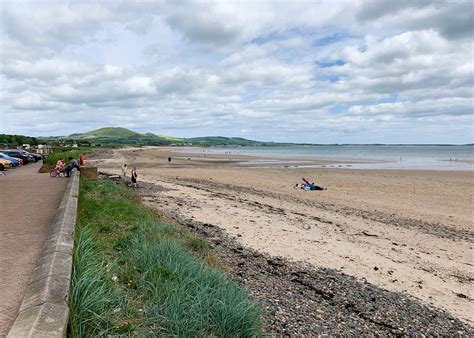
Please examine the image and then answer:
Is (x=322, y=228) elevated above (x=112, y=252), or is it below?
below

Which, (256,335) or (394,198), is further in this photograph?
(394,198)

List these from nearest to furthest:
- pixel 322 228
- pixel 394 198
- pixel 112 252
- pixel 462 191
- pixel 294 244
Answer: pixel 112 252
pixel 294 244
pixel 322 228
pixel 394 198
pixel 462 191

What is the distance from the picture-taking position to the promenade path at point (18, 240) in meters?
3.74

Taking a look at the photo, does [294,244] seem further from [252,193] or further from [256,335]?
[252,193]

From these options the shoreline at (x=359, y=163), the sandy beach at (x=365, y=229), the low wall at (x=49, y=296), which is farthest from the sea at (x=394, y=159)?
the low wall at (x=49, y=296)

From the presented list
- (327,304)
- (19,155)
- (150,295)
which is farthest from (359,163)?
(150,295)

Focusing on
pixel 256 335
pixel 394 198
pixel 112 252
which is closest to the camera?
pixel 256 335

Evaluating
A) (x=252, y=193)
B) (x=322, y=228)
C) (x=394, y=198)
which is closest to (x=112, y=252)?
(x=322, y=228)

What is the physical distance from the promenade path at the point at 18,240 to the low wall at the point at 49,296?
0.49 ft

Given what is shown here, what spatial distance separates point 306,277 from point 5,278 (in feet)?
16.4

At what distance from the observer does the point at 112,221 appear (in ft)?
27.2

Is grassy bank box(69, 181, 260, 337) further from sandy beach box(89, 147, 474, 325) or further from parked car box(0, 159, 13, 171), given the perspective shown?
parked car box(0, 159, 13, 171)

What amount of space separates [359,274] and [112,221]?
18.3 feet

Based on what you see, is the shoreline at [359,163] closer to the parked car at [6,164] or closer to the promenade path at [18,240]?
the parked car at [6,164]
